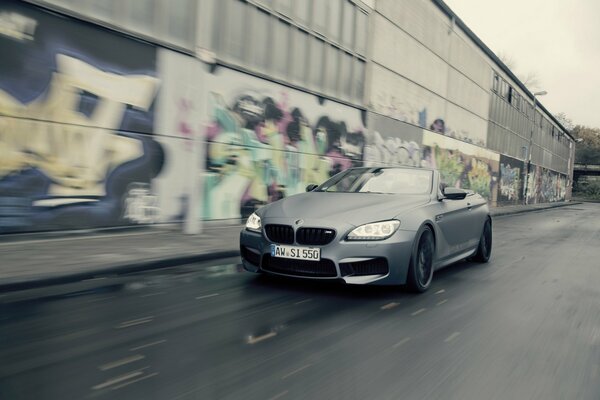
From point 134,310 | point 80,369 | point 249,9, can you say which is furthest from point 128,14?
point 80,369

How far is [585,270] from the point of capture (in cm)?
765

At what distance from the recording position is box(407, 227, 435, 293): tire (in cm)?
523

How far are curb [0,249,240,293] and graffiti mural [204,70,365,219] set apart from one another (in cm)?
472

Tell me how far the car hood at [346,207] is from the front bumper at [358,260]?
0.23 m

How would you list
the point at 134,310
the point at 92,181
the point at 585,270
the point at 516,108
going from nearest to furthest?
the point at 134,310
the point at 585,270
the point at 92,181
the point at 516,108

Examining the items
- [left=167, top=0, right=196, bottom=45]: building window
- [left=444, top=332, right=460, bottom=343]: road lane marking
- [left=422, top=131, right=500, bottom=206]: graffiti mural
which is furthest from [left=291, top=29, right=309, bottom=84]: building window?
[left=444, top=332, right=460, bottom=343]: road lane marking

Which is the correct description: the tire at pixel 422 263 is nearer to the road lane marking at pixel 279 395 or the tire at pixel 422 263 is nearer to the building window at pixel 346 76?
the road lane marking at pixel 279 395

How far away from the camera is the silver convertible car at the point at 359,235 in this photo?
4926 millimetres

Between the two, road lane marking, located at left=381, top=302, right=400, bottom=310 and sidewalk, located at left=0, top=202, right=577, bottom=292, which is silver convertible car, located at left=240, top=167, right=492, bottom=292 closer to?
road lane marking, located at left=381, top=302, right=400, bottom=310

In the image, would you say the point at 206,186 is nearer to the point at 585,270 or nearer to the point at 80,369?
the point at 585,270

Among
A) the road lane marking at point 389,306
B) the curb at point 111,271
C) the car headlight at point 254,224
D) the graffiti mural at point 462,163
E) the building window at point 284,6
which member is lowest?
the curb at point 111,271

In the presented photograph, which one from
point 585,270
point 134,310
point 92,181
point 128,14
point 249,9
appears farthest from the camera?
point 249,9

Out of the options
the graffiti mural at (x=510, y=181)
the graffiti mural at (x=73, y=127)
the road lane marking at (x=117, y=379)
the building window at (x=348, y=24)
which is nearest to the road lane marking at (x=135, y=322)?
the road lane marking at (x=117, y=379)

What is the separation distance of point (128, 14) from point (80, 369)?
28.0 ft
